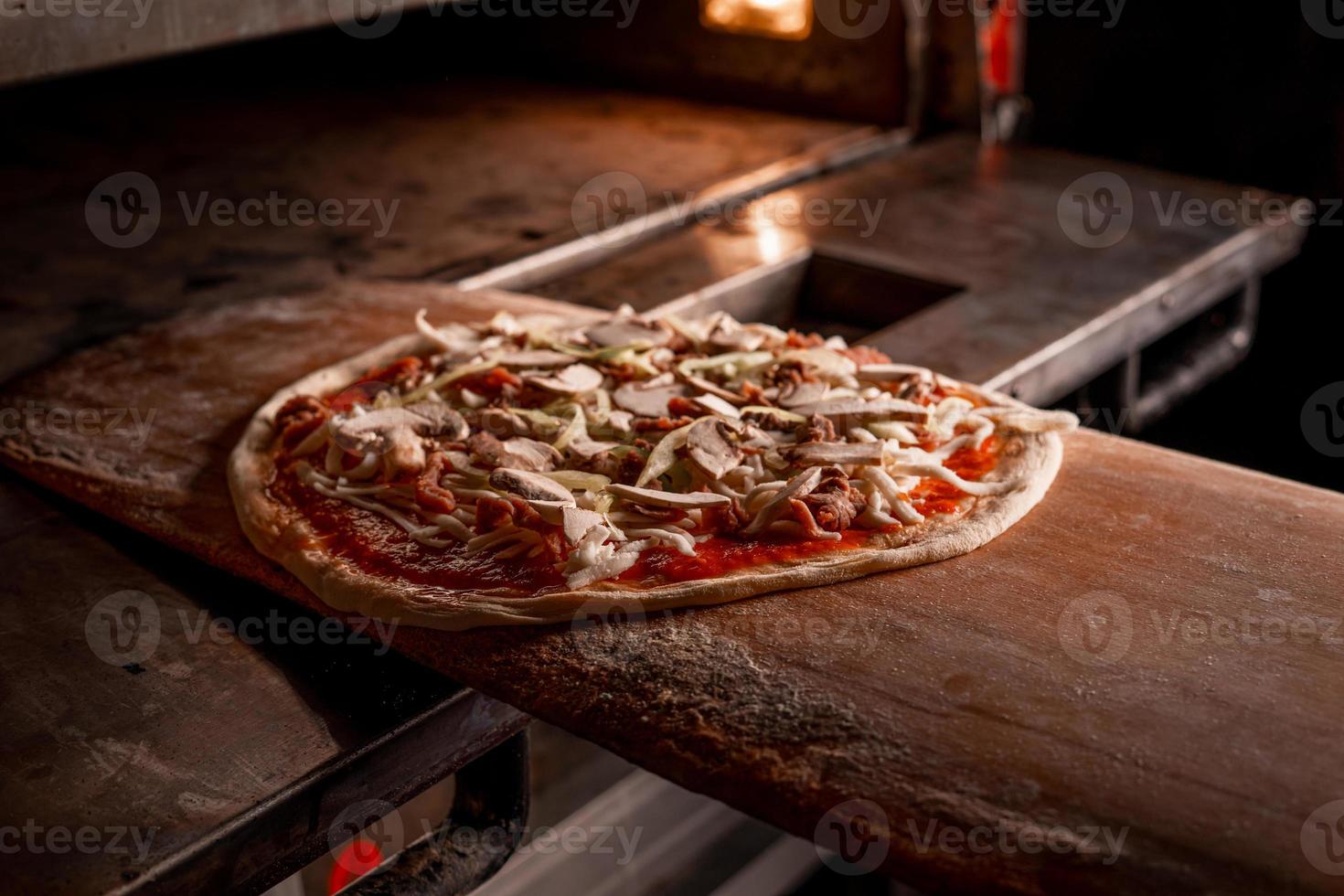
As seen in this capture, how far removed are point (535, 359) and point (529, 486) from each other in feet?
1.76

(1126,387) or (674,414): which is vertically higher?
(674,414)

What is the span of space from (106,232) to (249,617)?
2.43 m

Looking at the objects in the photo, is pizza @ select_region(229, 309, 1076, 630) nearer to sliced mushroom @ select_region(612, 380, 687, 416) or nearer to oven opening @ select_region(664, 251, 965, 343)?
sliced mushroom @ select_region(612, 380, 687, 416)

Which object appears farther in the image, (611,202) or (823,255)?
(611,202)

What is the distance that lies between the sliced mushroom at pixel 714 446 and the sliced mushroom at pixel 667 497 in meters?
0.06

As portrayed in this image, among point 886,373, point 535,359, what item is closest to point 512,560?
point 535,359

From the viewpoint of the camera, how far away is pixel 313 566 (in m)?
1.94

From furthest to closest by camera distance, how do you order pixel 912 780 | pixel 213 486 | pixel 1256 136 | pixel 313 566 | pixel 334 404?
pixel 1256 136
pixel 334 404
pixel 213 486
pixel 313 566
pixel 912 780

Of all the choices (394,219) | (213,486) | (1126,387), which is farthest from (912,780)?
(394,219)

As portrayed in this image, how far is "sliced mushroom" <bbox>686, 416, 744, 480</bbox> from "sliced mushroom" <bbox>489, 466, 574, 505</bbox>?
229mm

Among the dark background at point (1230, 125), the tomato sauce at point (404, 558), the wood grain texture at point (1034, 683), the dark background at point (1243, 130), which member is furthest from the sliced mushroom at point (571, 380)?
the dark background at point (1243, 130)

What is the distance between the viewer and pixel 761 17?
5062mm

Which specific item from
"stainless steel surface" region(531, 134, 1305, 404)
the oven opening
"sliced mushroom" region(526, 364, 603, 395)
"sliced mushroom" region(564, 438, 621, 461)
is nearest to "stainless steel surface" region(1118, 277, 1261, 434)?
"stainless steel surface" region(531, 134, 1305, 404)

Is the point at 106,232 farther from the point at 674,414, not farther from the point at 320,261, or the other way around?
the point at 674,414
